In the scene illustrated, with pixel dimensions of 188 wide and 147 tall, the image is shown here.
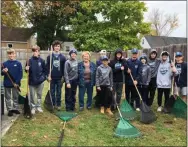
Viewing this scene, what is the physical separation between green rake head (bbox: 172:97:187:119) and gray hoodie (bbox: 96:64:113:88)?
1657 mm

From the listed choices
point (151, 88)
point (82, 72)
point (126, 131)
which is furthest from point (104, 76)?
point (126, 131)

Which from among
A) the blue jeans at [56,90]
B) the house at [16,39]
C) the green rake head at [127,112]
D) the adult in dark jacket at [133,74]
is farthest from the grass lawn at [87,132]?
the house at [16,39]

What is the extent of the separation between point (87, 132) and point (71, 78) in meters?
1.94

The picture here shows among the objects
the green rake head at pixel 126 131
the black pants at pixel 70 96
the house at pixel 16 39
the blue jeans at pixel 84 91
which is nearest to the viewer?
the green rake head at pixel 126 131

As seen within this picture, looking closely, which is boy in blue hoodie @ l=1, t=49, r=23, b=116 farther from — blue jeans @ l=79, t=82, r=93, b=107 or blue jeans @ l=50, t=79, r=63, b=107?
blue jeans @ l=79, t=82, r=93, b=107

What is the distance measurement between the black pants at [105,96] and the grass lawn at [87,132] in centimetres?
48

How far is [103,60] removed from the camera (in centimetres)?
830

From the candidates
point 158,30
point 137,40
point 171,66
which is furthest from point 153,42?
point 171,66

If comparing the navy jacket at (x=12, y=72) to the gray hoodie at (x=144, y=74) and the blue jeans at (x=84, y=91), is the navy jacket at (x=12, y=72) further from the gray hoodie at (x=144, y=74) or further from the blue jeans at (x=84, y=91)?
the gray hoodie at (x=144, y=74)

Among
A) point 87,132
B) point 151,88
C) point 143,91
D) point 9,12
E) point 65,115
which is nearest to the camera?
point 87,132

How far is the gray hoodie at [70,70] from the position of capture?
8105 millimetres

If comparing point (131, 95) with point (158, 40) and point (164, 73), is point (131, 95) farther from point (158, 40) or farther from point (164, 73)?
point (158, 40)

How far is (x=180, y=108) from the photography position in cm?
813

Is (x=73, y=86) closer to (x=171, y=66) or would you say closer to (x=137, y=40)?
(x=171, y=66)
